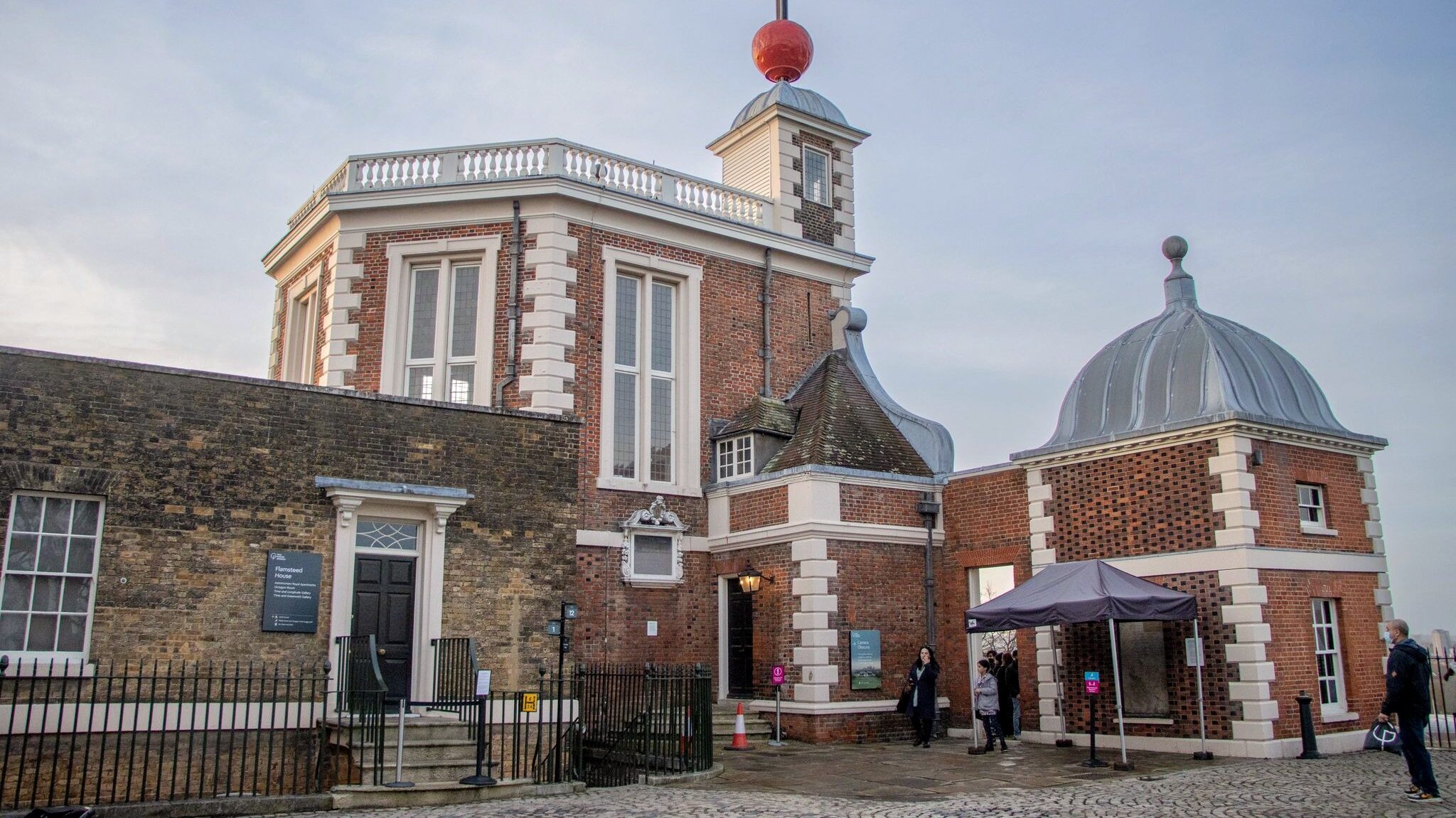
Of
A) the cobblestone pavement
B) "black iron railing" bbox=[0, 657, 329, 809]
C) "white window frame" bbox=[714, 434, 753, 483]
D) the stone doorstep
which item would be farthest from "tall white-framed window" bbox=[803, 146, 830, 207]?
the stone doorstep

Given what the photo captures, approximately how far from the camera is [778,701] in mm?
18344

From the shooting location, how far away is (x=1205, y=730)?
617 inches

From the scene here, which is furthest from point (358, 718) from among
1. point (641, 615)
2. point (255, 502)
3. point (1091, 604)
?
point (1091, 604)

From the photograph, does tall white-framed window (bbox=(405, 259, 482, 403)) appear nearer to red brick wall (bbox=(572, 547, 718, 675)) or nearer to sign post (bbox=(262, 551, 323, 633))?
red brick wall (bbox=(572, 547, 718, 675))

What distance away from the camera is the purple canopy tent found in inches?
591

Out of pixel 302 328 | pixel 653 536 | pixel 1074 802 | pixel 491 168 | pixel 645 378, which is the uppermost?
pixel 491 168

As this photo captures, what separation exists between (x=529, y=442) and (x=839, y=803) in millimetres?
6831

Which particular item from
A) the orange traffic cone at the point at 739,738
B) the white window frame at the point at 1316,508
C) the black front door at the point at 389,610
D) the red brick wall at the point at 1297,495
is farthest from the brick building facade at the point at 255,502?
the white window frame at the point at 1316,508

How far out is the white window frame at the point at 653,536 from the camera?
65.0ft

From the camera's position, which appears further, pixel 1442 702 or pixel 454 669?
pixel 1442 702

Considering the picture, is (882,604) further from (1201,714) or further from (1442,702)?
(1442,702)

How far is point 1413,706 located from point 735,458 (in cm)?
1200

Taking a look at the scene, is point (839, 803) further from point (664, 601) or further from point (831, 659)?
point (664, 601)

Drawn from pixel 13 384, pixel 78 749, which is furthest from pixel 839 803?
pixel 13 384
